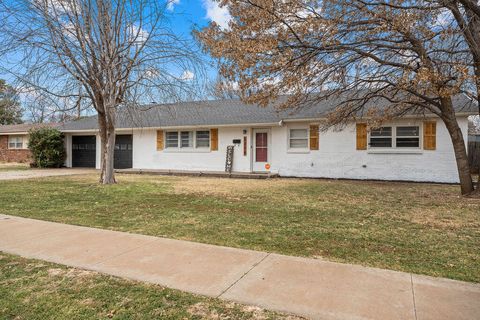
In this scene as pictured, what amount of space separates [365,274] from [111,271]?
2.87 m

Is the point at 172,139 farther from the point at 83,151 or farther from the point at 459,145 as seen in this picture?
the point at 459,145

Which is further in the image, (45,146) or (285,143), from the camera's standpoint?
(45,146)

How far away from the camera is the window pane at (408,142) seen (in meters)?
14.1

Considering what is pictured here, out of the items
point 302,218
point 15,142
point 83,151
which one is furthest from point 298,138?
point 15,142

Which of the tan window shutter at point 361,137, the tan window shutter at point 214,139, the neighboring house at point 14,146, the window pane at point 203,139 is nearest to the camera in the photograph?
the tan window shutter at point 361,137

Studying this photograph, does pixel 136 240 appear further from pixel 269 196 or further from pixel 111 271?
pixel 269 196

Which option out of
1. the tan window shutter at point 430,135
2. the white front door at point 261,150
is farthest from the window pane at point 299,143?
the tan window shutter at point 430,135

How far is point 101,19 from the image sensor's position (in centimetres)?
1140

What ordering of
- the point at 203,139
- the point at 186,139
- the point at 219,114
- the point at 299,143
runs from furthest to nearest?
the point at 186,139, the point at 219,114, the point at 203,139, the point at 299,143

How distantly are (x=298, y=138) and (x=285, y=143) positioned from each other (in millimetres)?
656

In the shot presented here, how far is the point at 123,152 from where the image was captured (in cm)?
2073

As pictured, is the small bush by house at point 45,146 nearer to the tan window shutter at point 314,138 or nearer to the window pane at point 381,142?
the tan window shutter at point 314,138

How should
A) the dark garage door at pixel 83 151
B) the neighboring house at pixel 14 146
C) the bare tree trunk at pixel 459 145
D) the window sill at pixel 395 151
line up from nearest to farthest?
the bare tree trunk at pixel 459 145
the window sill at pixel 395 151
the dark garage door at pixel 83 151
the neighboring house at pixel 14 146

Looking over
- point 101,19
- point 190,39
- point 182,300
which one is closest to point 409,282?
point 182,300
